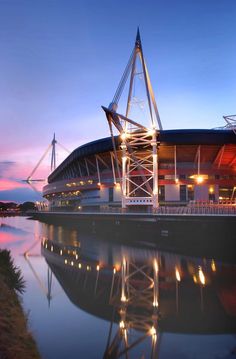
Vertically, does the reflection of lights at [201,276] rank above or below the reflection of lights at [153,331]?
above

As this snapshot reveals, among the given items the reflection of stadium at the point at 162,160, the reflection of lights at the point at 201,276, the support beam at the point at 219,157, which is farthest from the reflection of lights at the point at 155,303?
the support beam at the point at 219,157

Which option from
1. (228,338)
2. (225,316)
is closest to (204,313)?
(225,316)

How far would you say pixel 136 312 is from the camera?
13.6 metres

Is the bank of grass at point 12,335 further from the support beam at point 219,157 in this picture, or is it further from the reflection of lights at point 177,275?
the support beam at point 219,157

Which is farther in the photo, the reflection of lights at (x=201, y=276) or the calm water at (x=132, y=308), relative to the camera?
the reflection of lights at (x=201, y=276)

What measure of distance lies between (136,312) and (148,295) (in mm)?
2776

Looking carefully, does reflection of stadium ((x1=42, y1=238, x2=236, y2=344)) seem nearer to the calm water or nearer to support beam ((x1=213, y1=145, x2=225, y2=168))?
the calm water

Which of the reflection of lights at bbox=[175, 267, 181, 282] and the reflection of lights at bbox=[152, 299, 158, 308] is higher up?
the reflection of lights at bbox=[175, 267, 181, 282]

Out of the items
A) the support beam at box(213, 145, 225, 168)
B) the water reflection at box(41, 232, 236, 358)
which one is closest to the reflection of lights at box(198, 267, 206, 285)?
the water reflection at box(41, 232, 236, 358)

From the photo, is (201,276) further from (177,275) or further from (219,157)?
(219,157)

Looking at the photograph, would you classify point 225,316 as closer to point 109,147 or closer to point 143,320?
point 143,320

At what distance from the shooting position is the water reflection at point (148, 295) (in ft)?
37.8

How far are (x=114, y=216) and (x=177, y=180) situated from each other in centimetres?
1548

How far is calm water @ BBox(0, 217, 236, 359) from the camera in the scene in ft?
34.1
